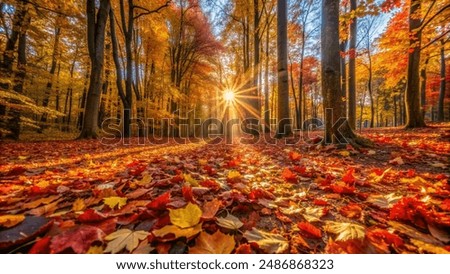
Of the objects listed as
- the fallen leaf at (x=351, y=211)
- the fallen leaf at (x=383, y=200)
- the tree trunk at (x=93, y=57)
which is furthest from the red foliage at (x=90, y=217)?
the tree trunk at (x=93, y=57)

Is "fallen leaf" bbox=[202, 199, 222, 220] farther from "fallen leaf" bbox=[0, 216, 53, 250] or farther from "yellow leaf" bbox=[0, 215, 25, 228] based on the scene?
"yellow leaf" bbox=[0, 215, 25, 228]

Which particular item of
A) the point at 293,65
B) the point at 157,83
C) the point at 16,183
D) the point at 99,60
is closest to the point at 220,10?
the point at 157,83

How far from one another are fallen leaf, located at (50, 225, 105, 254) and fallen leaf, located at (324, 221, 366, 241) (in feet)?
3.90

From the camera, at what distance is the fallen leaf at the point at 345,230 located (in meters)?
1.08

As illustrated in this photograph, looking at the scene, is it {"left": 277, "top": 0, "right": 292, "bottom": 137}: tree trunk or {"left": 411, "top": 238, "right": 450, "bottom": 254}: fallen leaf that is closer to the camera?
{"left": 411, "top": 238, "right": 450, "bottom": 254}: fallen leaf

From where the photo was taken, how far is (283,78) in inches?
282

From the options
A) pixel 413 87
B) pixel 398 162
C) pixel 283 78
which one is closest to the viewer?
pixel 398 162

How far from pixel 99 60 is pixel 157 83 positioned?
→ 680cm

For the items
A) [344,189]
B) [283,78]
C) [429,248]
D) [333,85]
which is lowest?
[429,248]

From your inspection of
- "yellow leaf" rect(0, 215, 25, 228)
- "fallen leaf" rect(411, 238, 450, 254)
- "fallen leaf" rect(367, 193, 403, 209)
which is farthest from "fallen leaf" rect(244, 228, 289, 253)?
"yellow leaf" rect(0, 215, 25, 228)

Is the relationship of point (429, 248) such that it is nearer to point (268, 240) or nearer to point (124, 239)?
point (268, 240)

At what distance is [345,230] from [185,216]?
87 centimetres

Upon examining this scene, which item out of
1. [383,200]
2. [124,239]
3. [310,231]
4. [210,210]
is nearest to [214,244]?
[210,210]

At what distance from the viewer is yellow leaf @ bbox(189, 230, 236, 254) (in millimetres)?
994
